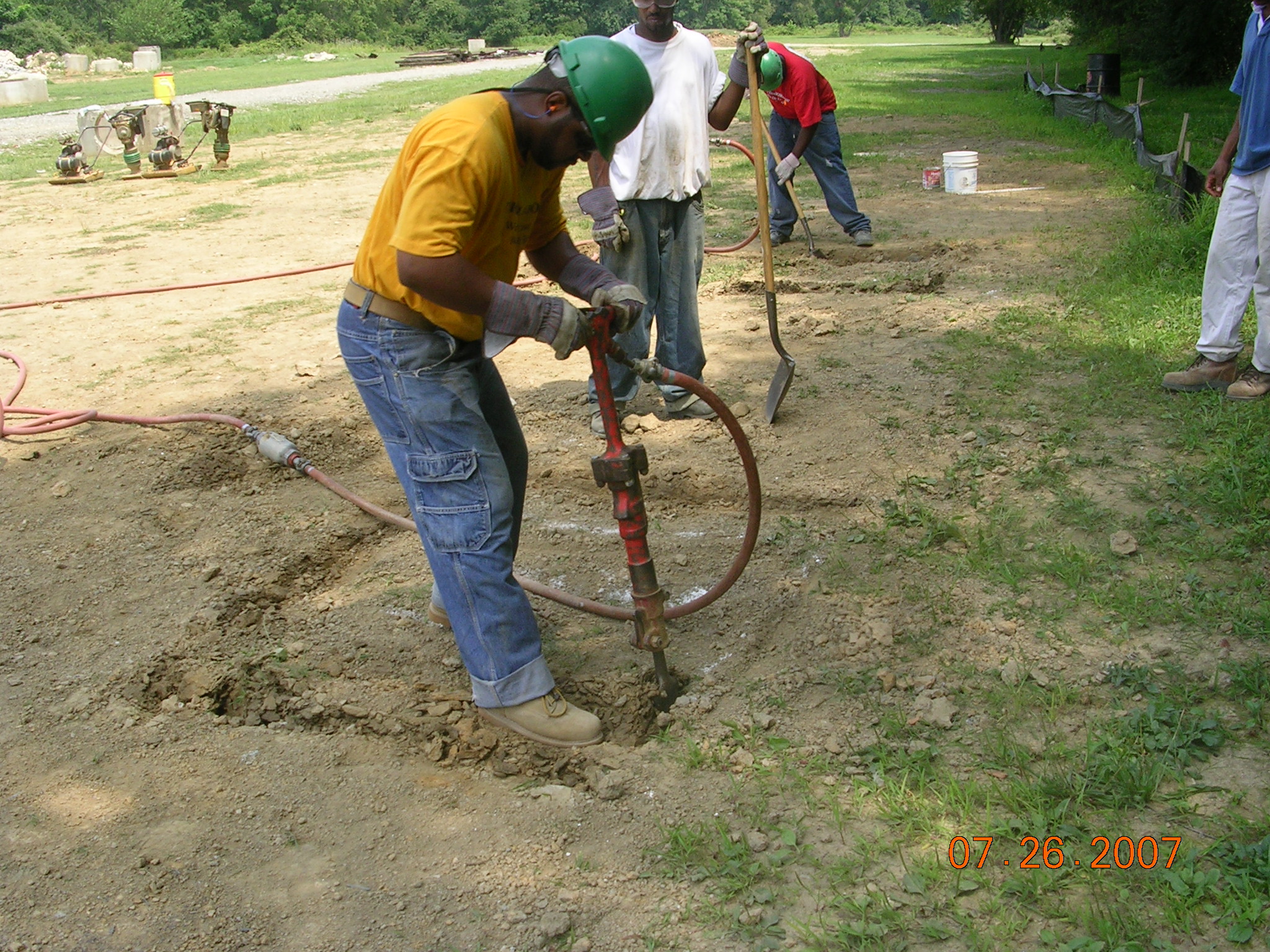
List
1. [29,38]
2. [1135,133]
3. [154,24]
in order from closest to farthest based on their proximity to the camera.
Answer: [1135,133] → [29,38] → [154,24]

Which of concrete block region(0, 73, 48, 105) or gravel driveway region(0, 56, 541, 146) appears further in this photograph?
concrete block region(0, 73, 48, 105)

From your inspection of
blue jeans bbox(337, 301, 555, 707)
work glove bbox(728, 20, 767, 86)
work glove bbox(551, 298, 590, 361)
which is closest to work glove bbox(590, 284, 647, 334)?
work glove bbox(551, 298, 590, 361)

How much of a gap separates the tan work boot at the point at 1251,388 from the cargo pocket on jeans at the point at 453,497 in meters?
3.73

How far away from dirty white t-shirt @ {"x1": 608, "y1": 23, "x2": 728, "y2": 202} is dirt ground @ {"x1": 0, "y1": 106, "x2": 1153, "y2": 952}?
1176mm

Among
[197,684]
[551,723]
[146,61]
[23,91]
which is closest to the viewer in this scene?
[551,723]

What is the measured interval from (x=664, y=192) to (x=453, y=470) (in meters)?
2.36

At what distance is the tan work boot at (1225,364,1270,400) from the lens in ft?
15.4

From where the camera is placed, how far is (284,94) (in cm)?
2594

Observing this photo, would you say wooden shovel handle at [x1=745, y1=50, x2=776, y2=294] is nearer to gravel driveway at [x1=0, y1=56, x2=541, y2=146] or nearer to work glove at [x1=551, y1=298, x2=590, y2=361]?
work glove at [x1=551, y1=298, x2=590, y2=361]

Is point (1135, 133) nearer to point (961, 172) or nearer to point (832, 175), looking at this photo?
point (961, 172)

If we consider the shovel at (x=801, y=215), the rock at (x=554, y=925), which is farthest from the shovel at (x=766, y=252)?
the rock at (x=554, y=925)

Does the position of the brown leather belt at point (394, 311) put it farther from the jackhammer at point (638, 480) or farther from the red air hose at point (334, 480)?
the red air hose at point (334, 480)
